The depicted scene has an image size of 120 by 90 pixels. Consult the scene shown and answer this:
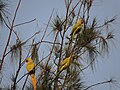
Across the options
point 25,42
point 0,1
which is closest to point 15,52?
point 25,42

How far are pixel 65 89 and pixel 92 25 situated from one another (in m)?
0.31

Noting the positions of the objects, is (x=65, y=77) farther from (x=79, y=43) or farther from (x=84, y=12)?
(x=84, y=12)

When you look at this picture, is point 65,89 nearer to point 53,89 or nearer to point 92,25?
point 53,89

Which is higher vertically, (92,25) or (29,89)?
(92,25)

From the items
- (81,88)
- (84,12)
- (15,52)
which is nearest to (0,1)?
(15,52)

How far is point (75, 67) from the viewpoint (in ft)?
2.68

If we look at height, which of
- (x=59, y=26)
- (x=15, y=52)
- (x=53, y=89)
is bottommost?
(x=53, y=89)

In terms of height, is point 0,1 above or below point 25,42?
above

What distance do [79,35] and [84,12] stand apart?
9cm

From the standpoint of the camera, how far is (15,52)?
0.88 metres

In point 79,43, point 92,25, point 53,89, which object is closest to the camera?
point 53,89

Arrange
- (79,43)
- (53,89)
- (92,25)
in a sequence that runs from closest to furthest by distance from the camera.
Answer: (53,89)
(79,43)
(92,25)

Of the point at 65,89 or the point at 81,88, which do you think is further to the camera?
the point at 81,88

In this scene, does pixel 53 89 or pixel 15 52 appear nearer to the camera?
pixel 53 89
